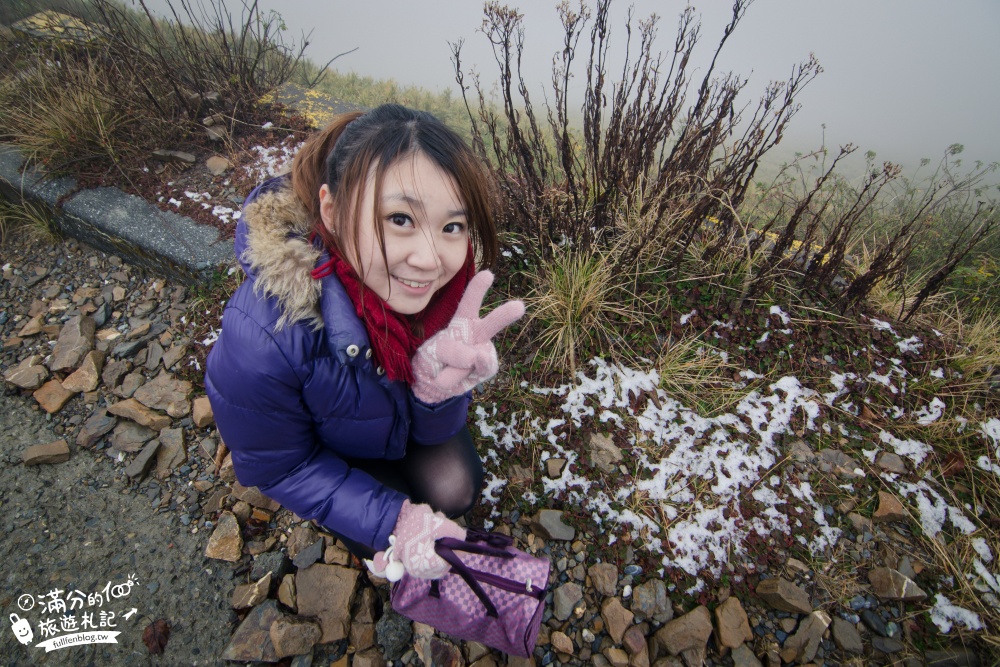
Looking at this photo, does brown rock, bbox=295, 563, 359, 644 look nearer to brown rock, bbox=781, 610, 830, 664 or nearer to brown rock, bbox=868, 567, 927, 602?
brown rock, bbox=781, 610, 830, 664

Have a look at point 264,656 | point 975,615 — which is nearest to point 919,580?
point 975,615

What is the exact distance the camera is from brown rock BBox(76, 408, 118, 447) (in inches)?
74.7

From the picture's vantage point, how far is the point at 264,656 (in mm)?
1414

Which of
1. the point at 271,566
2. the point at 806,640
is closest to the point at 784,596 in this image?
the point at 806,640

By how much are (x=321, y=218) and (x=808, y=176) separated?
283cm

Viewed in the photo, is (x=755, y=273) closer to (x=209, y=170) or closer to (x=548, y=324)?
(x=548, y=324)

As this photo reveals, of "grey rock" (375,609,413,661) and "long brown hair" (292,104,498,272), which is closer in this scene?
"long brown hair" (292,104,498,272)

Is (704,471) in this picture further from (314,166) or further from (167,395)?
(167,395)

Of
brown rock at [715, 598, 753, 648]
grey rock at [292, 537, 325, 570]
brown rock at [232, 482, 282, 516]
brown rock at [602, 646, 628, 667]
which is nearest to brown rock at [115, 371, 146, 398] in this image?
brown rock at [232, 482, 282, 516]

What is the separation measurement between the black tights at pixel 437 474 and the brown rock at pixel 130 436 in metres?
1.11

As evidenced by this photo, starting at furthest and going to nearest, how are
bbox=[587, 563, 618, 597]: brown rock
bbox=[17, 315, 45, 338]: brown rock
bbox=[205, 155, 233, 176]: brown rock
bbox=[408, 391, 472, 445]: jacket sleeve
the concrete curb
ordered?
bbox=[205, 155, 233, 176]: brown rock
the concrete curb
bbox=[17, 315, 45, 338]: brown rock
bbox=[587, 563, 618, 597]: brown rock
bbox=[408, 391, 472, 445]: jacket sleeve

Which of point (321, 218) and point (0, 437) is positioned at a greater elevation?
point (321, 218)

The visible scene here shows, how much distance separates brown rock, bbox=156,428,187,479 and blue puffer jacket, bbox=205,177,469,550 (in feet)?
3.01

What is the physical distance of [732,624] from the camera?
1522 millimetres
